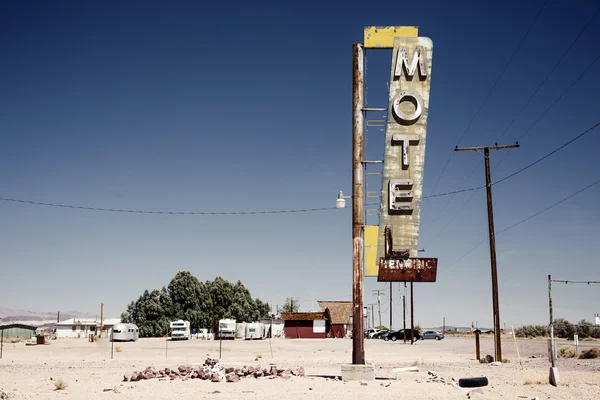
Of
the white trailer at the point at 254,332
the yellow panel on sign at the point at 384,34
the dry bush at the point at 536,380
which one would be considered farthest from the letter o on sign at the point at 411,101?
the white trailer at the point at 254,332

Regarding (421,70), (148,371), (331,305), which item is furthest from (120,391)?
(331,305)

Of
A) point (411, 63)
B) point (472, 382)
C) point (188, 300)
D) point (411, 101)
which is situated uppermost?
point (411, 63)

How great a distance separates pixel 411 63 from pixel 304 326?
73108 millimetres

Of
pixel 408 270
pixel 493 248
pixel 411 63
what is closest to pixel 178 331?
pixel 493 248

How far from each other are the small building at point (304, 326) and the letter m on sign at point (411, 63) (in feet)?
238

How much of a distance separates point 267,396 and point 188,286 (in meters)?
86.2

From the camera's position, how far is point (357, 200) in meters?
20.5

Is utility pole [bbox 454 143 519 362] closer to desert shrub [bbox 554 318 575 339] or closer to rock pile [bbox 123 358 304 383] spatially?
rock pile [bbox 123 358 304 383]

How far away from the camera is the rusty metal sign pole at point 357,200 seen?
65.9ft

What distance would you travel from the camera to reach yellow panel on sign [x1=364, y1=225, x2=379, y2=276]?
67.6 feet

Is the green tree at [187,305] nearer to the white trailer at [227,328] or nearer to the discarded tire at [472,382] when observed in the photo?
the white trailer at [227,328]

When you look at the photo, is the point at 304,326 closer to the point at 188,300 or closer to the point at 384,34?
the point at 188,300

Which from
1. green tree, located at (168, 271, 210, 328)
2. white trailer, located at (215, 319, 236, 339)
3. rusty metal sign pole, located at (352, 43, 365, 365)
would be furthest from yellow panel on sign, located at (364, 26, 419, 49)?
green tree, located at (168, 271, 210, 328)

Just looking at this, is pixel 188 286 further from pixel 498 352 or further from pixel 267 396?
pixel 267 396
